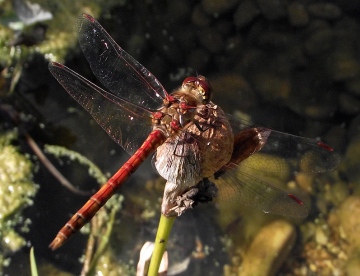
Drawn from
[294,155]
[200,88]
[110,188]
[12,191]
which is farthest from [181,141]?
[12,191]

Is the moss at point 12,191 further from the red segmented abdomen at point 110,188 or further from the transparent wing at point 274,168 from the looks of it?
the transparent wing at point 274,168

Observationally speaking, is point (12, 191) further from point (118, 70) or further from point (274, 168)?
point (274, 168)

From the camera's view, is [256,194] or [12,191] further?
[12,191]

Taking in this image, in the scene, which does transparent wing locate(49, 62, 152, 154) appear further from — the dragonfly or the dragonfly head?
the dragonfly head

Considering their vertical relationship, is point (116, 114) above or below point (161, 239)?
above

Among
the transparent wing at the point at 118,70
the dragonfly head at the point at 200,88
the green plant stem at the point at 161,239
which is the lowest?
the green plant stem at the point at 161,239

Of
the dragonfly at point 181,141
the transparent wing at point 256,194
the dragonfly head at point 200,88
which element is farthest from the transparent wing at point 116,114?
the transparent wing at point 256,194

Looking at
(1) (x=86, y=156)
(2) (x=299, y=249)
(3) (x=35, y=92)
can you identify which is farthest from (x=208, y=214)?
(3) (x=35, y=92)

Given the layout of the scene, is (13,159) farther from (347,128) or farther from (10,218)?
(347,128)
